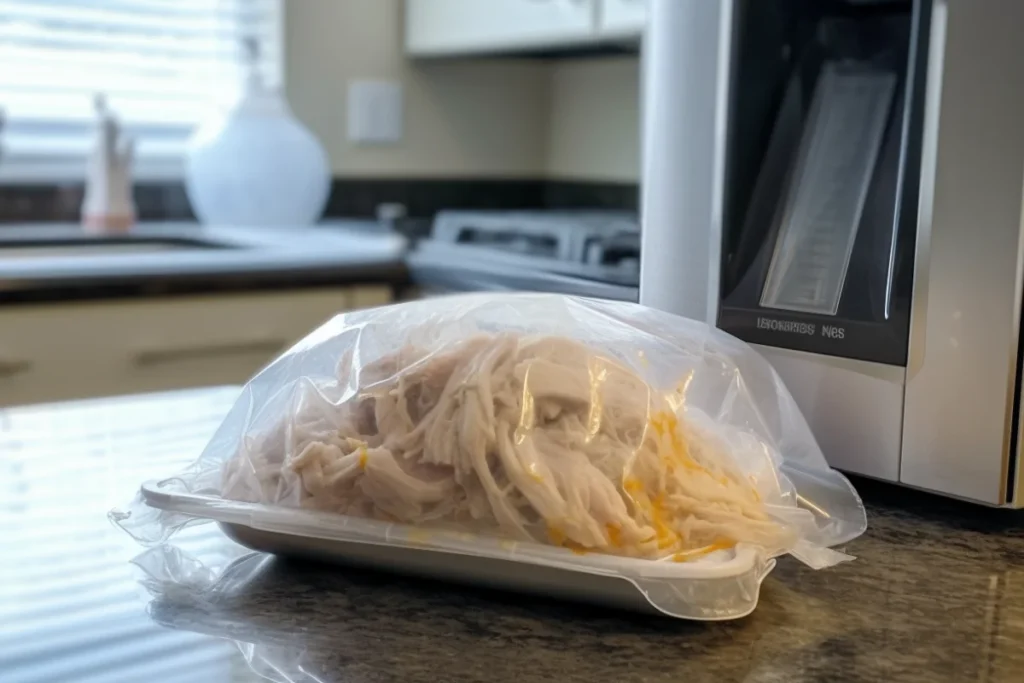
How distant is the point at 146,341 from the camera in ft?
5.15

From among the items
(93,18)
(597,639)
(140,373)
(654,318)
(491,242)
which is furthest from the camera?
(93,18)

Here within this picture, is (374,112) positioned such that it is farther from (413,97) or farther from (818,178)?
(818,178)

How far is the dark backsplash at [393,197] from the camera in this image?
209 centimetres

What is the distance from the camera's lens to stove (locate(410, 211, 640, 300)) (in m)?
1.35

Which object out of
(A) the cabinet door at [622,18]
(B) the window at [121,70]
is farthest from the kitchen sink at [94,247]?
(A) the cabinet door at [622,18]

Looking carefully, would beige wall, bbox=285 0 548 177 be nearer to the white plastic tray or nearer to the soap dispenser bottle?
the soap dispenser bottle

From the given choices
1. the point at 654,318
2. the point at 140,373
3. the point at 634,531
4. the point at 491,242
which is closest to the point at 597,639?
the point at 634,531

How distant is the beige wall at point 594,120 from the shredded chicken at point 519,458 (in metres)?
1.75

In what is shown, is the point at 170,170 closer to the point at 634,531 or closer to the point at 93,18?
the point at 93,18

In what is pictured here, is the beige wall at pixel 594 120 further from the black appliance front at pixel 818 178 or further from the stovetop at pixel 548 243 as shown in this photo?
the black appliance front at pixel 818 178

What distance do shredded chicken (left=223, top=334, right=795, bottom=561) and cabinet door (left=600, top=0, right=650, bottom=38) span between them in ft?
4.36

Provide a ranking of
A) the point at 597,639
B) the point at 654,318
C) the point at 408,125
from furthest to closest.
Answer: the point at 408,125 → the point at 654,318 → the point at 597,639

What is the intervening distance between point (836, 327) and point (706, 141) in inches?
5.7

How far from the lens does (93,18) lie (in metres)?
2.15
